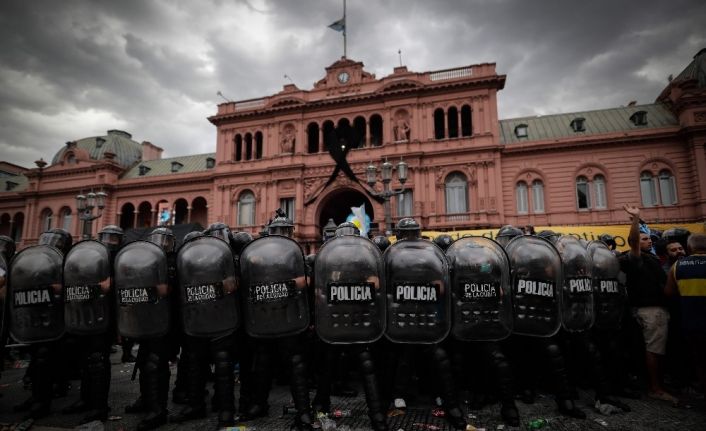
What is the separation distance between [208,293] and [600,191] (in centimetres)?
2567

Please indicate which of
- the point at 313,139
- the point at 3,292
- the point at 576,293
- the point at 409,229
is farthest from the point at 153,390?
the point at 313,139

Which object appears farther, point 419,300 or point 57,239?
point 57,239

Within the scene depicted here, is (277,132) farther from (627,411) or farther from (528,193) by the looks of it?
(627,411)

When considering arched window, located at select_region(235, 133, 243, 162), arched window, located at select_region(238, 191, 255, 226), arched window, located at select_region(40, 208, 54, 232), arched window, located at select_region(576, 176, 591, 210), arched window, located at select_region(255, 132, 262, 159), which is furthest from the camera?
arched window, located at select_region(40, 208, 54, 232)

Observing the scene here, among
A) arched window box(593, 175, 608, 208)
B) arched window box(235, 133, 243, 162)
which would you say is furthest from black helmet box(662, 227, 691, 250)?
arched window box(235, 133, 243, 162)

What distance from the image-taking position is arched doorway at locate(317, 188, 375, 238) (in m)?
26.6

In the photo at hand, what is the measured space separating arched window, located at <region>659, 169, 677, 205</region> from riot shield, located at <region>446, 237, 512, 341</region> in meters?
24.3

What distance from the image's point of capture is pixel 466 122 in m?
26.1

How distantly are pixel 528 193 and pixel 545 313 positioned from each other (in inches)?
856

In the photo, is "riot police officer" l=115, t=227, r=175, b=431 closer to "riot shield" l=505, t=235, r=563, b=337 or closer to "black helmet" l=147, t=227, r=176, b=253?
"black helmet" l=147, t=227, r=176, b=253

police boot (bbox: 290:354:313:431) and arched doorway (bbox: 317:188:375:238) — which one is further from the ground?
arched doorway (bbox: 317:188:375:238)

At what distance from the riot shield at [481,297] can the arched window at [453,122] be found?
23149 mm

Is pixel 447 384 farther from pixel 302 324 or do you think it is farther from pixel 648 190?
pixel 648 190

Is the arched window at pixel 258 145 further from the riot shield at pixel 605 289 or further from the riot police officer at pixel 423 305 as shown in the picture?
the riot shield at pixel 605 289
